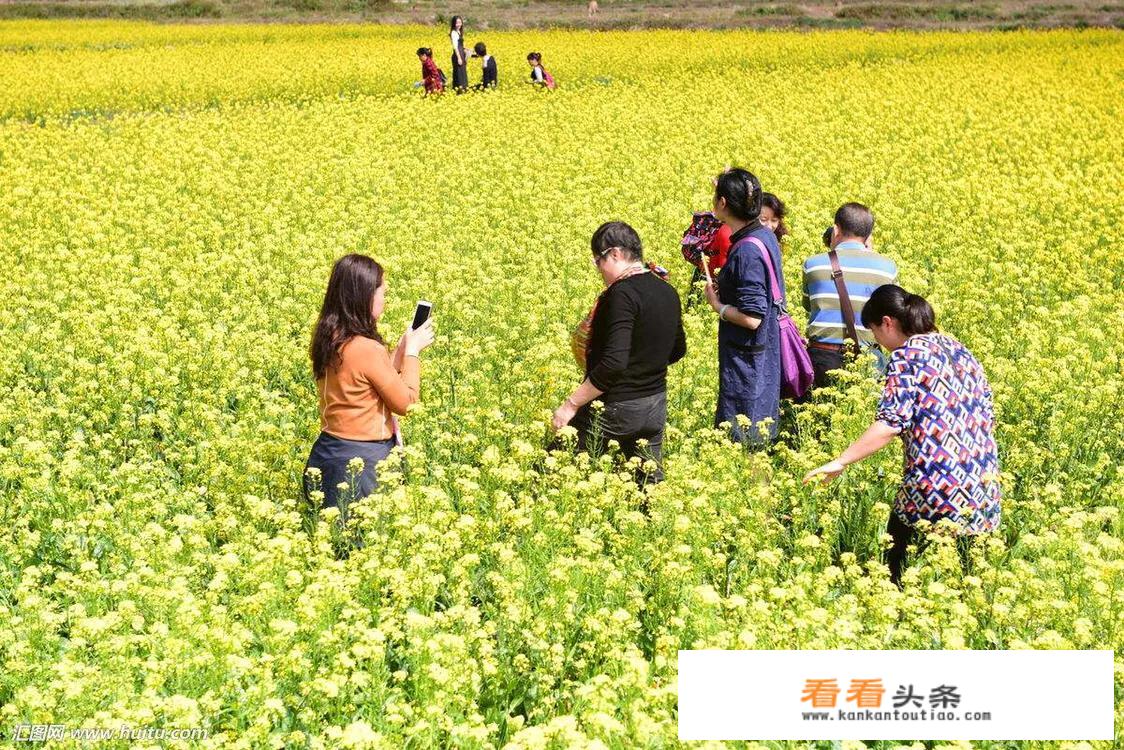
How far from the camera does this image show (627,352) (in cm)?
572

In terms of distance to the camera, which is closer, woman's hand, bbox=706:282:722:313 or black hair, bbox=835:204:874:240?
woman's hand, bbox=706:282:722:313

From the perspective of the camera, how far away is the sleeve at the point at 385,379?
5547 mm

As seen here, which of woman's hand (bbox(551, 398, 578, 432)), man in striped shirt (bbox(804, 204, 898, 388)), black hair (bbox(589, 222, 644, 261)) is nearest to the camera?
black hair (bbox(589, 222, 644, 261))

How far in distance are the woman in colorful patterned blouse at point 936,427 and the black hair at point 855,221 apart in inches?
63.5

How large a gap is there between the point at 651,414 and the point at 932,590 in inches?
74.9

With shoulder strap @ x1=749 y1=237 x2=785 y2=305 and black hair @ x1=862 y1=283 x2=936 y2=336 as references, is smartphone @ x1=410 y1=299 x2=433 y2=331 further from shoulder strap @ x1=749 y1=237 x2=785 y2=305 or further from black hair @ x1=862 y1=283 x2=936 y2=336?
black hair @ x1=862 y1=283 x2=936 y2=336

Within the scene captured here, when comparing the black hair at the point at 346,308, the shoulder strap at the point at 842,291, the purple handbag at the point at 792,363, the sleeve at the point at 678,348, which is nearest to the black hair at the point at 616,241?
the sleeve at the point at 678,348

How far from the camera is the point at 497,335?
30.1 feet

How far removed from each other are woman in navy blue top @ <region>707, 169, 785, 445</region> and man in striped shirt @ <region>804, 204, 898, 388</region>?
0.62 m

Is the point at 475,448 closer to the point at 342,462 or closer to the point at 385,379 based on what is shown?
→ the point at 342,462

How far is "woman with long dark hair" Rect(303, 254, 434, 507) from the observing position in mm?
5500

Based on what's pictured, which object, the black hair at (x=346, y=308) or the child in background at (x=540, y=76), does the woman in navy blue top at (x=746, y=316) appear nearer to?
the black hair at (x=346, y=308)

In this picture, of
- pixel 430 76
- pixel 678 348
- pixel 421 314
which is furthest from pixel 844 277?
pixel 430 76

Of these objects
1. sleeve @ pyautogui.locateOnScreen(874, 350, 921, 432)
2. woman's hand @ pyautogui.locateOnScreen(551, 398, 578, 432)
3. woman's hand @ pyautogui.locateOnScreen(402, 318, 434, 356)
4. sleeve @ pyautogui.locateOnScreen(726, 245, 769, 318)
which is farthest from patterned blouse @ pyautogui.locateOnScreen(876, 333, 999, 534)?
woman's hand @ pyautogui.locateOnScreen(402, 318, 434, 356)
